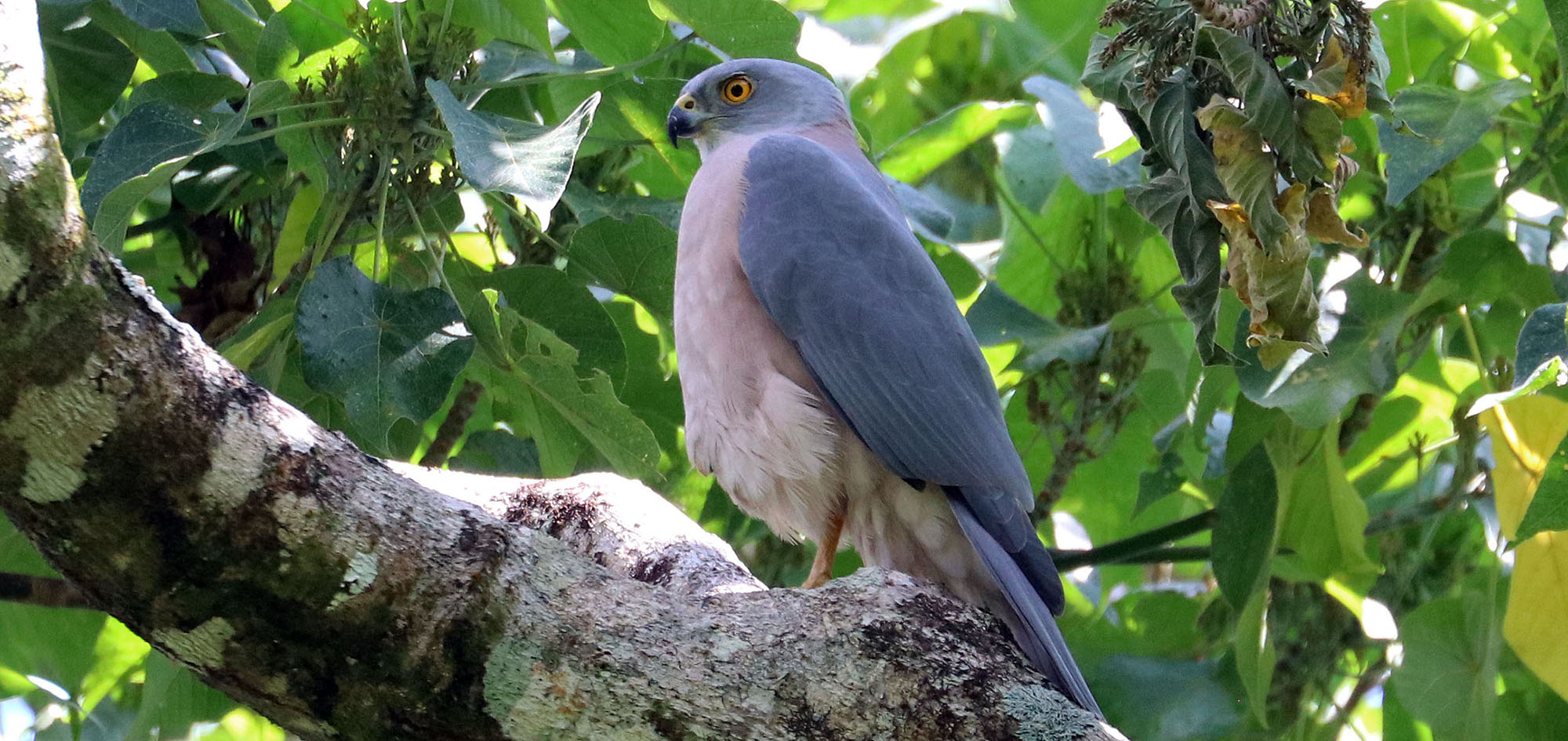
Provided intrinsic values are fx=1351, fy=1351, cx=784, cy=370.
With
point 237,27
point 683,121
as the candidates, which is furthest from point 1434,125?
point 237,27

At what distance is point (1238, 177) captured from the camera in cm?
192

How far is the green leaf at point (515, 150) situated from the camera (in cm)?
230

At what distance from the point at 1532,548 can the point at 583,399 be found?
2068mm

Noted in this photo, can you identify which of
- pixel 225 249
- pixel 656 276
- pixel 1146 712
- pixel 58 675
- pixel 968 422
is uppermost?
pixel 225 249

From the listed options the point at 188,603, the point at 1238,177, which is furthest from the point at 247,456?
the point at 1238,177

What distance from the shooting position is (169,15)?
109 inches

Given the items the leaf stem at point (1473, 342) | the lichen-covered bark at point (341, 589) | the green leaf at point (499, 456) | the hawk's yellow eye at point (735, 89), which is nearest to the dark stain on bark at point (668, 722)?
the lichen-covered bark at point (341, 589)

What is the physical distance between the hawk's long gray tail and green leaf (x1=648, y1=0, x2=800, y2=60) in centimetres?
121

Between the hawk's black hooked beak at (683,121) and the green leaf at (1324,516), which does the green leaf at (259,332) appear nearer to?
the hawk's black hooked beak at (683,121)

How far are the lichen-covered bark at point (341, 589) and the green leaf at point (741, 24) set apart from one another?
1549mm

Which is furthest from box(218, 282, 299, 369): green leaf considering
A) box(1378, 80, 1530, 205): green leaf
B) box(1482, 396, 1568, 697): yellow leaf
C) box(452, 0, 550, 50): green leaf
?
box(1482, 396, 1568, 697): yellow leaf

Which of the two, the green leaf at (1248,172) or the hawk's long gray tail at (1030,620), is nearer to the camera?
the green leaf at (1248,172)

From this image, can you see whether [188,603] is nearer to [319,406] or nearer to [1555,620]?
[319,406]

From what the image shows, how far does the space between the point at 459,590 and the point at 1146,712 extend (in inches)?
90.5
